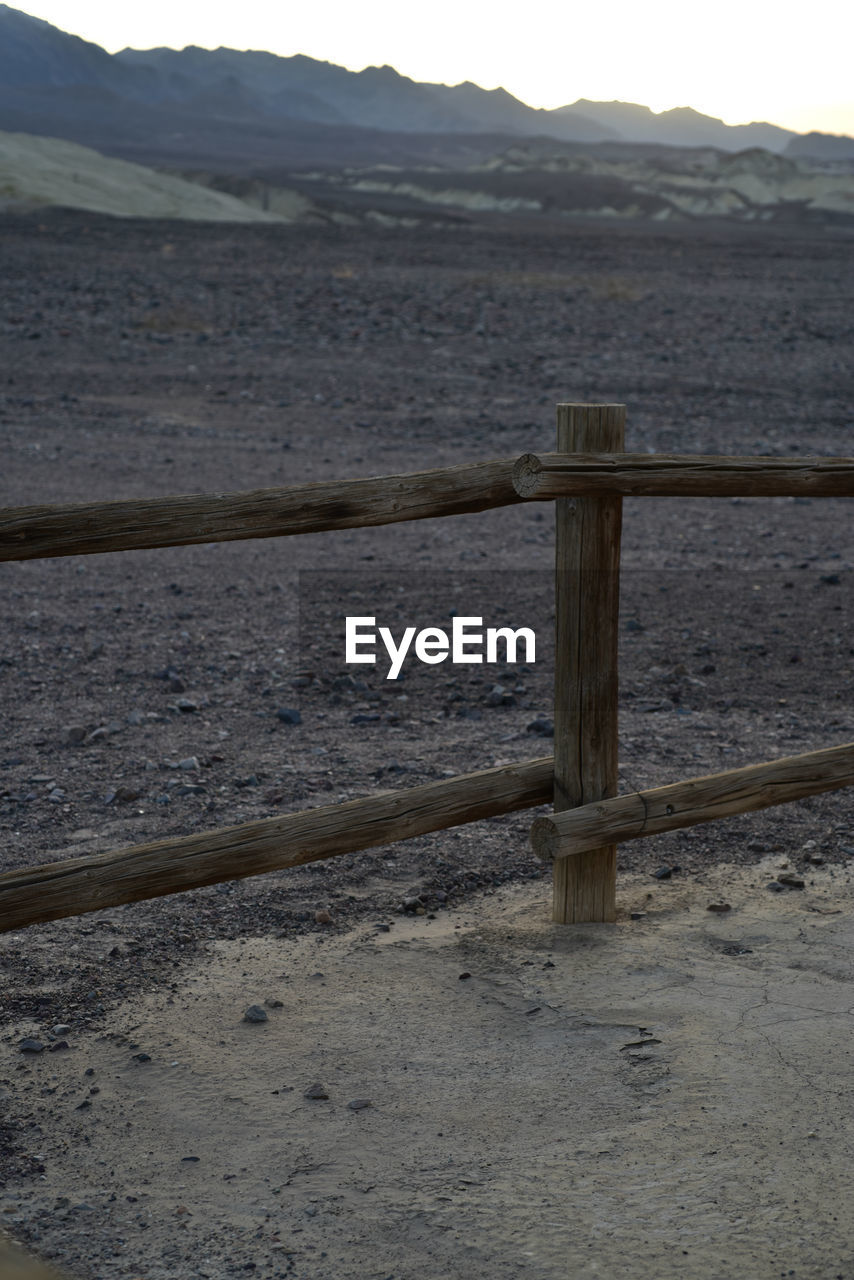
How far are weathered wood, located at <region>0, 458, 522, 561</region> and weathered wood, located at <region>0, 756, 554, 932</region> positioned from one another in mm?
816

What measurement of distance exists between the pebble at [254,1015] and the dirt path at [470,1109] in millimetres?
24

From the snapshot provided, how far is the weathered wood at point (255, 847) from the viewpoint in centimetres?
313

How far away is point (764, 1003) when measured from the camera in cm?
364

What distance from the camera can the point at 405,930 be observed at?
13.8 ft

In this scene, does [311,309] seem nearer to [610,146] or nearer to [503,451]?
[503,451]

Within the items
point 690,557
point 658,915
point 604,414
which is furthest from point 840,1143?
point 690,557

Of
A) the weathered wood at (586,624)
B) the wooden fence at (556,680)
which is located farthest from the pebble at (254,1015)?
the weathered wood at (586,624)

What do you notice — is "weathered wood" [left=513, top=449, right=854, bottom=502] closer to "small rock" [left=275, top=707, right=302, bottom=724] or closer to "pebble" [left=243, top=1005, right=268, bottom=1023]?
"pebble" [left=243, top=1005, right=268, bottom=1023]

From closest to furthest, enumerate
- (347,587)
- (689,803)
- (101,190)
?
(689,803), (347,587), (101,190)

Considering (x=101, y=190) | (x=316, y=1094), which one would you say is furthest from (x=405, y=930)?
(x=101, y=190)

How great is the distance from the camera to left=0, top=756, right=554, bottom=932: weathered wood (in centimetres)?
313

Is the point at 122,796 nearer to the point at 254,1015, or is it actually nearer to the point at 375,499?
the point at 254,1015

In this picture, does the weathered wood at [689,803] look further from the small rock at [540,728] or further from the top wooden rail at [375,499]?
the small rock at [540,728]

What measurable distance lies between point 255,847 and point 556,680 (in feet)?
3.51
